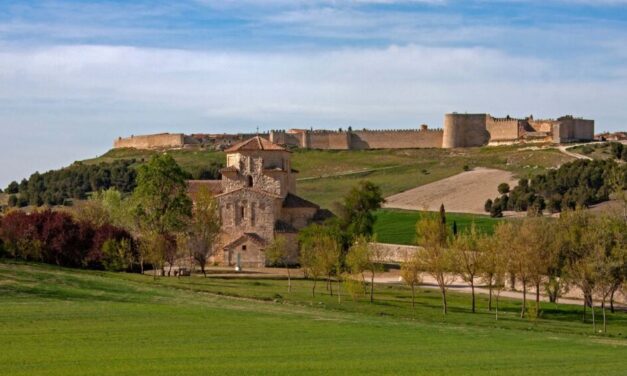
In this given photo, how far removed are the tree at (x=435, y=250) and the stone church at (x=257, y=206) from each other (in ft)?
50.3

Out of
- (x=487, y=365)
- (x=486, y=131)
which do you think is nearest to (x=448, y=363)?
(x=487, y=365)

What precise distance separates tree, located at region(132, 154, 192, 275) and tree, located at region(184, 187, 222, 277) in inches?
22.5

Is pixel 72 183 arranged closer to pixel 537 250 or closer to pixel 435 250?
pixel 435 250

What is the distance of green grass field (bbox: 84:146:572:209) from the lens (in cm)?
9862

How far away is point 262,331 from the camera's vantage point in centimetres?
2925

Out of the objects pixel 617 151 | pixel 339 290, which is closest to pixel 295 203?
pixel 339 290

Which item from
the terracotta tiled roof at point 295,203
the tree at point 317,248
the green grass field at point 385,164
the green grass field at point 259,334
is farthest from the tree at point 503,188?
the green grass field at point 259,334

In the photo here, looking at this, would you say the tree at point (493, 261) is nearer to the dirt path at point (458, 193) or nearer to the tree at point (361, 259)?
the tree at point (361, 259)

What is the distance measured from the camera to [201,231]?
5659cm

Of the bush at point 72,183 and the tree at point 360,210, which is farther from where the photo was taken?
the bush at point 72,183

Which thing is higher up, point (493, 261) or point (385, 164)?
point (385, 164)

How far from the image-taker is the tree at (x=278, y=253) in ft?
188

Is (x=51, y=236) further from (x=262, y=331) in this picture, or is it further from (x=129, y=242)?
(x=262, y=331)

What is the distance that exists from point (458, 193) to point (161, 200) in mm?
40359
